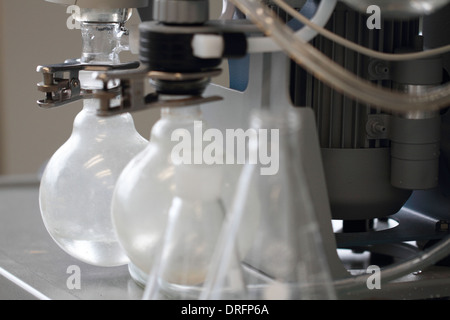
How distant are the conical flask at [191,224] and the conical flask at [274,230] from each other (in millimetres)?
17

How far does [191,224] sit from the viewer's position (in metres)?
0.50

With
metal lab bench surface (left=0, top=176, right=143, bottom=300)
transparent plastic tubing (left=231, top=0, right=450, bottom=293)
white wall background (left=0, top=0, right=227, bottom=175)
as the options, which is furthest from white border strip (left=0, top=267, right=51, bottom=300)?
white wall background (left=0, top=0, right=227, bottom=175)

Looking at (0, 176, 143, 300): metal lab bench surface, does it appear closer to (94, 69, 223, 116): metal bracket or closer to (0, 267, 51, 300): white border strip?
(0, 267, 51, 300): white border strip

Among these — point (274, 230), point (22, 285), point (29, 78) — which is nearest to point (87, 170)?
point (22, 285)

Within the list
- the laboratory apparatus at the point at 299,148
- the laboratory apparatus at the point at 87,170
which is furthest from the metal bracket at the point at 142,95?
the laboratory apparatus at the point at 87,170

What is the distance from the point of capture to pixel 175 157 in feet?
1.77

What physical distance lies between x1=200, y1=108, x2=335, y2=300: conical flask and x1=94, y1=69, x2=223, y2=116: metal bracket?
9cm

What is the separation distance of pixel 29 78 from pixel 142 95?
1215 millimetres

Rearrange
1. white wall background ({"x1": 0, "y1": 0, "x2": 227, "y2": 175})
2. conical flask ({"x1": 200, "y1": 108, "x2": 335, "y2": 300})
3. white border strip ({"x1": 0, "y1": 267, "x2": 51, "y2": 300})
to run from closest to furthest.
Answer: conical flask ({"x1": 200, "y1": 108, "x2": 335, "y2": 300}) → white border strip ({"x1": 0, "y1": 267, "x2": 51, "y2": 300}) → white wall background ({"x1": 0, "y1": 0, "x2": 227, "y2": 175})

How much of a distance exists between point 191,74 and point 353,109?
0.20 meters

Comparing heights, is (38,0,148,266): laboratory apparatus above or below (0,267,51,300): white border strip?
above

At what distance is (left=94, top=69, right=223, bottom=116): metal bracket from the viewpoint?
540 millimetres

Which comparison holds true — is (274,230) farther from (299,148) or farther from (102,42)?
(102,42)

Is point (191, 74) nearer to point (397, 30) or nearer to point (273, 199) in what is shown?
point (273, 199)
